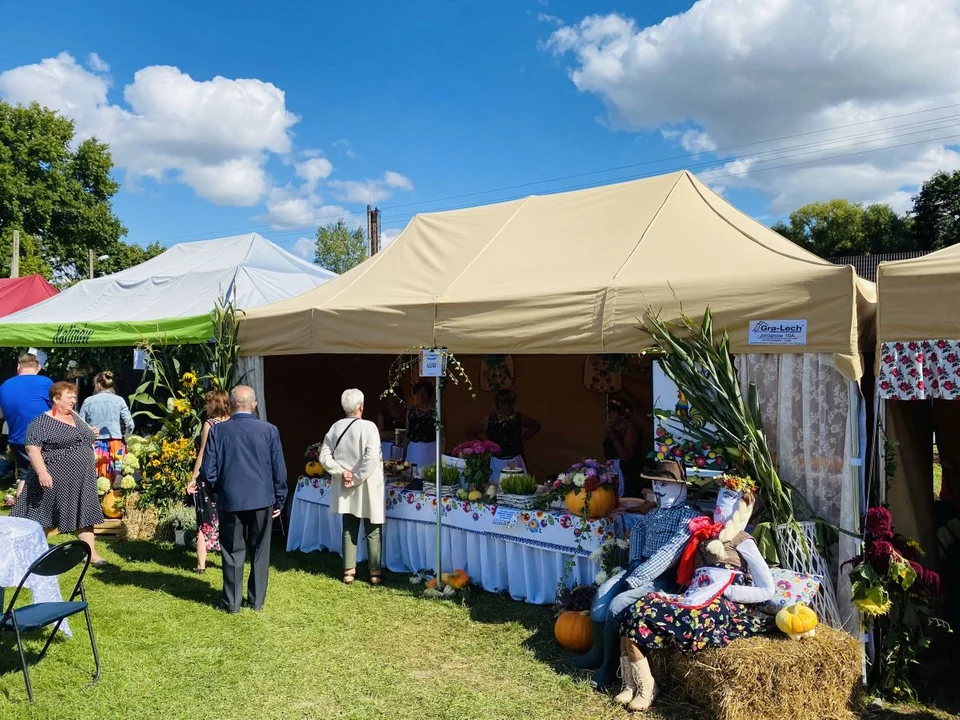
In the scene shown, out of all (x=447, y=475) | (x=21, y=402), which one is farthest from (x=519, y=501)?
(x=21, y=402)

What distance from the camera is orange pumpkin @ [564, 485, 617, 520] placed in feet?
15.6

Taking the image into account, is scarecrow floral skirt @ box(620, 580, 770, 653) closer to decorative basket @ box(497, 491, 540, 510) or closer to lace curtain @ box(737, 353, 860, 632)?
lace curtain @ box(737, 353, 860, 632)

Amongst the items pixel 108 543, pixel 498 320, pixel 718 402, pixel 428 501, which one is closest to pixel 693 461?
pixel 718 402

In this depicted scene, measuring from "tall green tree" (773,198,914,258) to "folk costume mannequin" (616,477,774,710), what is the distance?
32.8 meters

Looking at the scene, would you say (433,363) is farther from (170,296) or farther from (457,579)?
(170,296)

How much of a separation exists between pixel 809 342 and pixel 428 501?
3146 millimetres

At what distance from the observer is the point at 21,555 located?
12.4 feet

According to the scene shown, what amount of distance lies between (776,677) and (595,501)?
1706 millimetres

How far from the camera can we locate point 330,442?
554cm

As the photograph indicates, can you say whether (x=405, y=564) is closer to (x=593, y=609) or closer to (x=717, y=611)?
(x=593, y=609)

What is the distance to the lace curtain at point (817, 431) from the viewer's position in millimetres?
3777

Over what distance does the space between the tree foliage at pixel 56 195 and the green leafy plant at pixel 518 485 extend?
25671 mm

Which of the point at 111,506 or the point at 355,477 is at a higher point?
the point at 355,477

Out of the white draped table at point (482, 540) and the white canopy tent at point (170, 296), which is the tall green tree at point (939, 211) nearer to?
the white canopy tent at point (170, 296)
